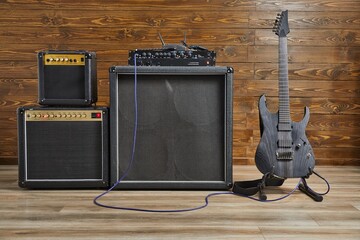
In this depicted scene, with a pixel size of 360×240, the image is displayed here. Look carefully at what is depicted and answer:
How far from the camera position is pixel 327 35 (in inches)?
129

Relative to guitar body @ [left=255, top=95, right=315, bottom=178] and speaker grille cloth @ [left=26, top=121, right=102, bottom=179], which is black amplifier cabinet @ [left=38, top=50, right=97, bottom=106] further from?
guitar body @ [left=255, top=95, right=315, bottom=178]

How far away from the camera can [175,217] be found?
196cm

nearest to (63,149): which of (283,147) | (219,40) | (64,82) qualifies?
(64,82)

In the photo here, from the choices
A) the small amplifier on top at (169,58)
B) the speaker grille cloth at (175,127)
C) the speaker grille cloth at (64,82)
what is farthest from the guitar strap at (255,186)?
the speaker grille cloth at (64,82)

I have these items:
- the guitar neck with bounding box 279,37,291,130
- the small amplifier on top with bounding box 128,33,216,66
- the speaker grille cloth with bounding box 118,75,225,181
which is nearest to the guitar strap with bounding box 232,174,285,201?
the speaker grille cloth with bounding box 118,75,225,181

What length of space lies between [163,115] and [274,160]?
1.93 ft

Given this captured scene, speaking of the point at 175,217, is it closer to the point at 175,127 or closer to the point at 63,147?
the point at 175,127

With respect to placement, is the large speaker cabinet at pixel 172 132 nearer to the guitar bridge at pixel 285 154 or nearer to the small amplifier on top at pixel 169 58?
the small amplifier on top at pixel 169 58

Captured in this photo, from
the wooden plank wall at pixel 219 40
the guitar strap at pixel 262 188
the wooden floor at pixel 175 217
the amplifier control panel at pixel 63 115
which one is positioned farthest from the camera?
the wooden plank wall at pixel 219 40

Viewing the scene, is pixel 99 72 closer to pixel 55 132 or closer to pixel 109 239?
pixel 55 132

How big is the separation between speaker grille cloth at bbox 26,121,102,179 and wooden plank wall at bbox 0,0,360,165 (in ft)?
2.75

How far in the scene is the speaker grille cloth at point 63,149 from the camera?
8.00 feet

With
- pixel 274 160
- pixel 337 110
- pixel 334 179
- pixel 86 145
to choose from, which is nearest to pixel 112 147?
pixel 86 145

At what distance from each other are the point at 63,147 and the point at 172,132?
55 centimetres
